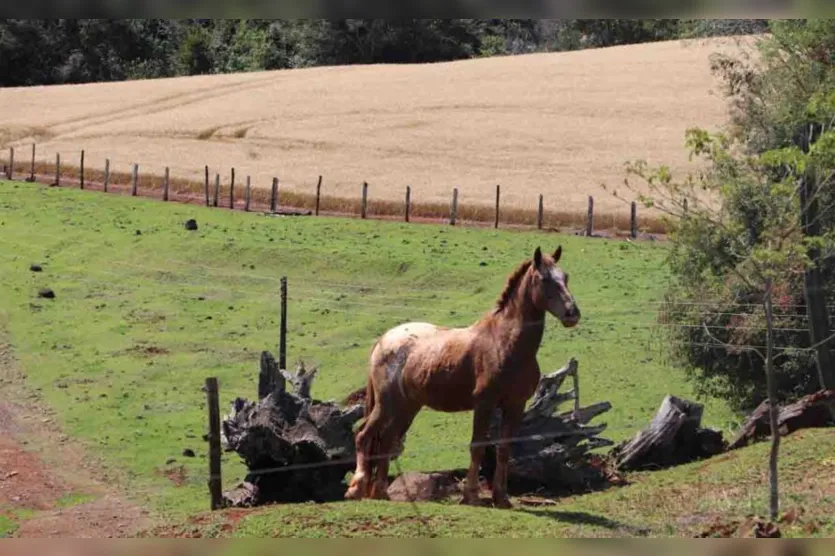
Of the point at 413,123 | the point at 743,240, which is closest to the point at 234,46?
the point at 413,123

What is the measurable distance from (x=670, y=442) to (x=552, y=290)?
18.9 feet

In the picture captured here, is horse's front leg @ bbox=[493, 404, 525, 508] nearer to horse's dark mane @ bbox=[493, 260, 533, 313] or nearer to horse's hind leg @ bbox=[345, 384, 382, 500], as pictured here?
horse's dark mane @ bbox=[493, 260, 533, 313]

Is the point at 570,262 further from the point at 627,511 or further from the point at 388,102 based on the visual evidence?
the point at 388,102

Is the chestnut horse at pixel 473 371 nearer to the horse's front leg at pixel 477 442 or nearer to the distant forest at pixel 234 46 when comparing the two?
the horse's front leg at pixel 477 442

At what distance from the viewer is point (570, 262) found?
39.2m

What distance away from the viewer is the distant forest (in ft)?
313

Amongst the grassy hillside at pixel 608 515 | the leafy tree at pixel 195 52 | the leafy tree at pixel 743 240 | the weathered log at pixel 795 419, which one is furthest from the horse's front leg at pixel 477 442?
the leafy tree at pixel 195 52

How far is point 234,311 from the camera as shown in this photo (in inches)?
1398

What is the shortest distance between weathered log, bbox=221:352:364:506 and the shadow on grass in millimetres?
3492

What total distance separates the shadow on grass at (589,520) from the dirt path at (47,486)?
562cm

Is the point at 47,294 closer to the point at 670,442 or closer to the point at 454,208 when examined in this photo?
the point at 454,208

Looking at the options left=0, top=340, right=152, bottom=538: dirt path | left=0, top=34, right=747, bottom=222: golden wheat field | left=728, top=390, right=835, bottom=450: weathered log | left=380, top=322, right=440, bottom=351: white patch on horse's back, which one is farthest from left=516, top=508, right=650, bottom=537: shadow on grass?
left=0, top=34, right=747, bottom=222: golden wheat field

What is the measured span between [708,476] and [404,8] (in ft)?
51.1

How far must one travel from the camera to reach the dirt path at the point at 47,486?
1939cm
